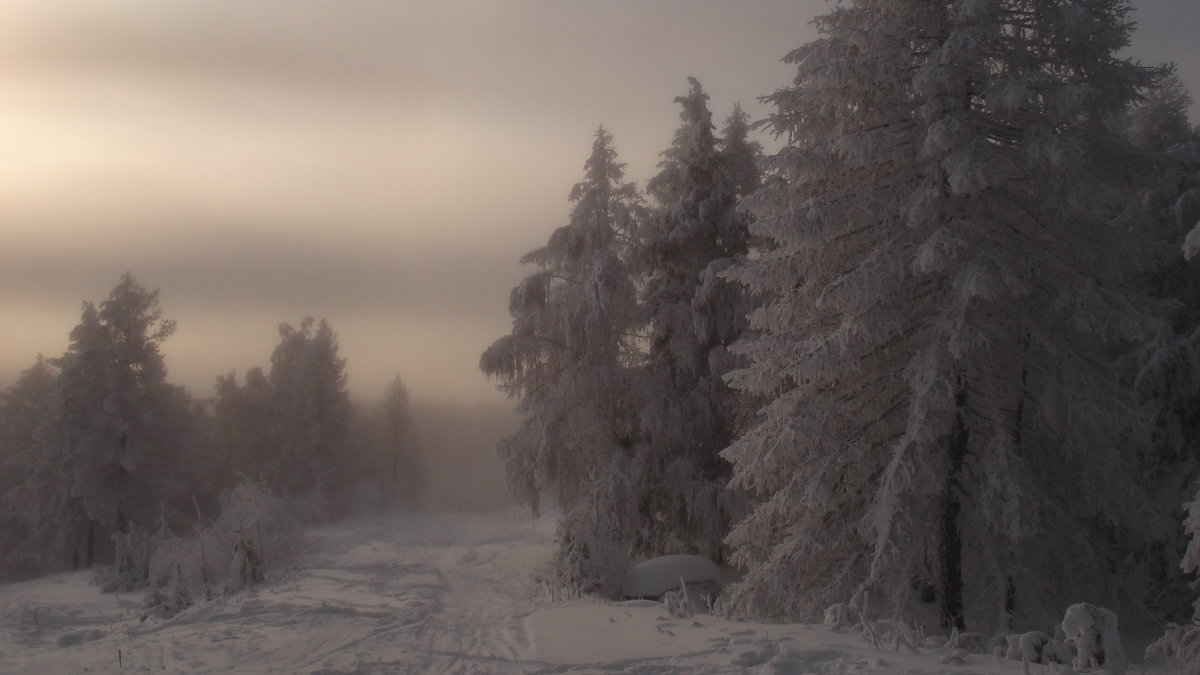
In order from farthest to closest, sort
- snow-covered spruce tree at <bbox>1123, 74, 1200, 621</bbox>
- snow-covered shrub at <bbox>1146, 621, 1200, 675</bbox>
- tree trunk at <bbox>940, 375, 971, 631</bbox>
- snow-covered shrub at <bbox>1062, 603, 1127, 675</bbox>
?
snow-covered spruce tree at <bbox>1123, 74, 1200, 621</bbox> < tree trunk at <bbox>940, 375, 971, 631</bbox> < snow-covered shrub at <bbox>1062, 603, 1127, 675</bbox> < snow-covered shrub at <bbox>1146, 621, 1200, 675</bbox>

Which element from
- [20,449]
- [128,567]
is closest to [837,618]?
[128,567]

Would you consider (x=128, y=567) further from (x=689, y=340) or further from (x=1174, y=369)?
(x=1174, y=369)

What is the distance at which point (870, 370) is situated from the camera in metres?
10.8

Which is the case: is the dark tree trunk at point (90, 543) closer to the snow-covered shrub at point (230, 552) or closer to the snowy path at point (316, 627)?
the snowy path at point (316, 627)

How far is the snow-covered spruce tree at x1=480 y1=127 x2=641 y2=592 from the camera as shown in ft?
62.4

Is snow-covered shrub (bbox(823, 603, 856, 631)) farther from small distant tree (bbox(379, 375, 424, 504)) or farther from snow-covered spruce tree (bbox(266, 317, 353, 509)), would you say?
small distant tree (bbox(379, 375, 424, 504))

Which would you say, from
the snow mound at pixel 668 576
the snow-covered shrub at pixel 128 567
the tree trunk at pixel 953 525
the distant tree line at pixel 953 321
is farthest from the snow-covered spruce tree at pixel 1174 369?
the snow-covered shrub at pixel 128 567

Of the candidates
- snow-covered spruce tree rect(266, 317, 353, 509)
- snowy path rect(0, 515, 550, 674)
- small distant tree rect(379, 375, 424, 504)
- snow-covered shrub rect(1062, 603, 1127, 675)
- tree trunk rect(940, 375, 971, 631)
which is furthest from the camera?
small distant tree rect(379, 375, 424, 504)

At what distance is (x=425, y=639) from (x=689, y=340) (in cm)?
1173

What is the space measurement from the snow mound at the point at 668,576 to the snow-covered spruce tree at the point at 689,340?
199cm

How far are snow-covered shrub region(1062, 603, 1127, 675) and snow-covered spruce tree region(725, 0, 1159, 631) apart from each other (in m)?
2.88

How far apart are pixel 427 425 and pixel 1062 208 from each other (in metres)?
103

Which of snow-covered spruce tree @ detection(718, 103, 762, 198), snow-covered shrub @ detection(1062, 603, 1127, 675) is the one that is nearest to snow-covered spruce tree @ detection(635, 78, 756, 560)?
snow-covered spruce tree @ detection(718, 103, 762, 198)

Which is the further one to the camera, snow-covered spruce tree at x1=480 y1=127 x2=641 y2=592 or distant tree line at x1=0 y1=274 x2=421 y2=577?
distant tree line at x1=0 y1=274 x2=421 y2=577
